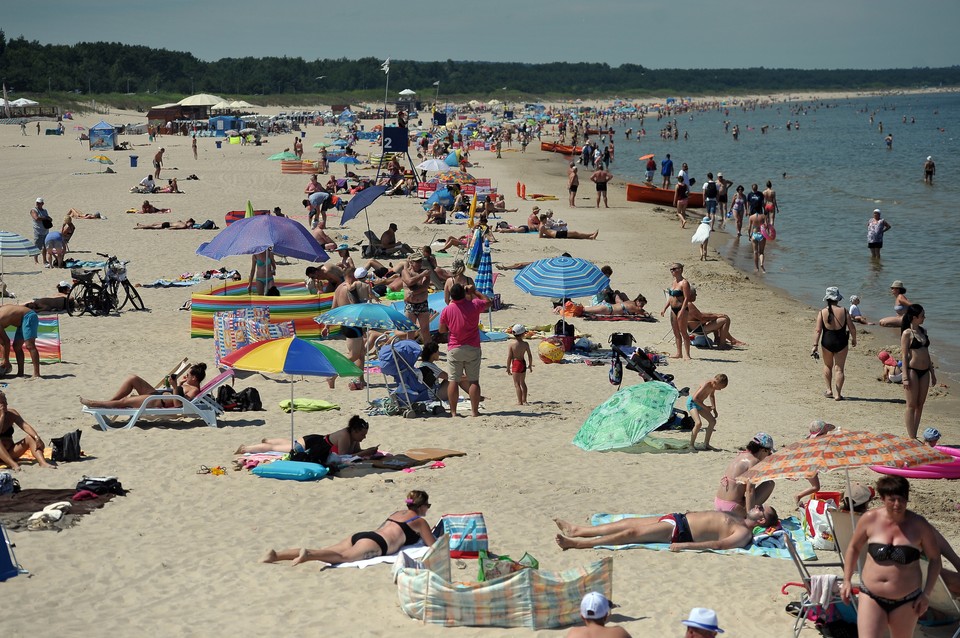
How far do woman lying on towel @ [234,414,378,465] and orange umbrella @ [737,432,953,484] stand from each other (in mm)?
3993

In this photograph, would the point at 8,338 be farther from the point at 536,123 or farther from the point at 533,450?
the point at 536,123

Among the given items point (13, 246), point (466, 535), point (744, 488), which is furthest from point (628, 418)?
point (13, 246)

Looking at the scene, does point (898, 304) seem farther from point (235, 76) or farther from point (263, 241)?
point (235, 76)

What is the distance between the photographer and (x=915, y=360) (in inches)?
401

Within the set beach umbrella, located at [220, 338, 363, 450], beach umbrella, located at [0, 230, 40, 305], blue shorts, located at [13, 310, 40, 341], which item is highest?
beach umbrella, located at [0, 230, 40, 305]

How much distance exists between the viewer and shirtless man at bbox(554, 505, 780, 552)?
7.68 meters

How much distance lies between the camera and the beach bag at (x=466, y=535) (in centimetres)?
749

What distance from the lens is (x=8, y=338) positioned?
12.5 meters

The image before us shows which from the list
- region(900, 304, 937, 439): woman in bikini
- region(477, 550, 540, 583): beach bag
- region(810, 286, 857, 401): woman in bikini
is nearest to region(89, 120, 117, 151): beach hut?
region(810, 286, 857, 401): woman in bikini

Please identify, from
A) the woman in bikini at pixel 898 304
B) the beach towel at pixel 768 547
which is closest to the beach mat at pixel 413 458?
the beach towel at pixel 768 547

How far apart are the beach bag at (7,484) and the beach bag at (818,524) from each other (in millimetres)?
6189

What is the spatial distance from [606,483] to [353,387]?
423 centimetres

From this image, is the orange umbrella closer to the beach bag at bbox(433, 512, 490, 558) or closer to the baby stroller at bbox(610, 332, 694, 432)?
the beach bag at bbox(433, 512, 490, 558)

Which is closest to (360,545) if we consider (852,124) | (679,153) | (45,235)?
(45,235)
